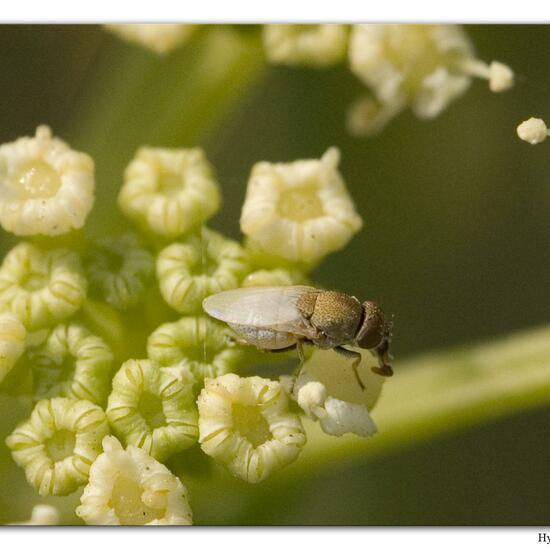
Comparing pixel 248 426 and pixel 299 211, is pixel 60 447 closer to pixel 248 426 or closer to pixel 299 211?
pixel 248 426

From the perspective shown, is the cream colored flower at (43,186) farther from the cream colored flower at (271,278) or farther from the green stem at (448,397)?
the green stem at (448,397)

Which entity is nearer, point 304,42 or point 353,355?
point 353,355

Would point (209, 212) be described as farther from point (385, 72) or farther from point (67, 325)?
point (385, 72)

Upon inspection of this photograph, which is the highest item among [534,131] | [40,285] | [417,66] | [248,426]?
[417,66]

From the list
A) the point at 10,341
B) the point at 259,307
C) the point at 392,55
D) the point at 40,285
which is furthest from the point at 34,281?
the point at 392,55

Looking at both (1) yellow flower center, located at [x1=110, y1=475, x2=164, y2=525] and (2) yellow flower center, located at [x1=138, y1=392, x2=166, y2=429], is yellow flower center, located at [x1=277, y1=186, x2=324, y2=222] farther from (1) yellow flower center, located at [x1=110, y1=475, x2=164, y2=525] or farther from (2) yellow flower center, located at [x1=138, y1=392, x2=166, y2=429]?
(1) yellow flower center, located at [x1=110, y1=475, x2=164, y2=525]

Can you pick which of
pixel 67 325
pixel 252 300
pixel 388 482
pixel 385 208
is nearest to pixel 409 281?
pixel 385 208

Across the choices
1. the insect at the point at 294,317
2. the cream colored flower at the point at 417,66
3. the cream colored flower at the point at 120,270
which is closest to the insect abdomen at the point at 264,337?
the insect at the point at 294,317
